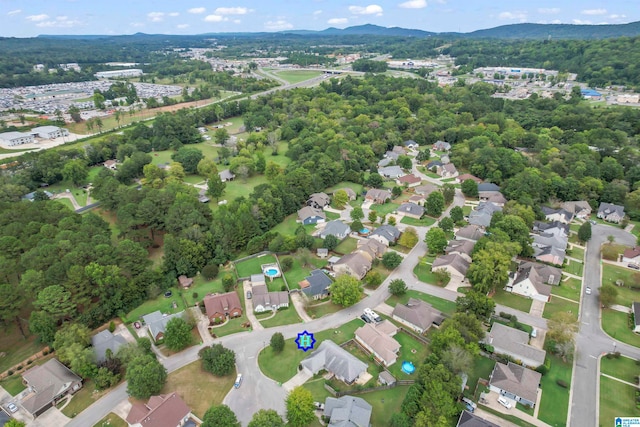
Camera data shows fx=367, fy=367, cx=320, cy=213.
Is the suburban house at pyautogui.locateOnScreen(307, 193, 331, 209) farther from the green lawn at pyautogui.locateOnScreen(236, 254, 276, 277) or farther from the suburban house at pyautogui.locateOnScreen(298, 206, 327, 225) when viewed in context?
the green lawn at pyautogui.locateOnScreen(236, 254, 276, 277)

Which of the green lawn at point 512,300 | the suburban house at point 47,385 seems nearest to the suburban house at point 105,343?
the suburban house at point 47,385

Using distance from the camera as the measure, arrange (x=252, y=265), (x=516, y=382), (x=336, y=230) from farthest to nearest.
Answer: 1. (x=336, y=230)
2. (x=252, y=265)
3. (x=516, y=382)

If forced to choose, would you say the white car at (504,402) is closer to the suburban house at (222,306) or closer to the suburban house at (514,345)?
the suburban house at (514,345)

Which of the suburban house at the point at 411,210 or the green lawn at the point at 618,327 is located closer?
the green lawn at the point at 618,327

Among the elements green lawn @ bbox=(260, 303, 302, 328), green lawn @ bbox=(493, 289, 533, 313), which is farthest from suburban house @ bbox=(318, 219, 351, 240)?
green lawn @ bbox=(493, 289, 533, 313)

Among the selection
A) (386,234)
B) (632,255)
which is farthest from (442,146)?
(632,255)

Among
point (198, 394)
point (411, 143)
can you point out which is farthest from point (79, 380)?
point (411, 143)

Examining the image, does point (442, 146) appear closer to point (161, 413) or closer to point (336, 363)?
point (336, 363)
